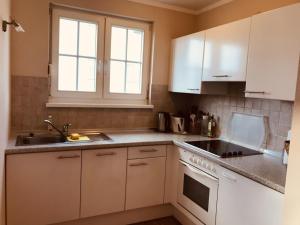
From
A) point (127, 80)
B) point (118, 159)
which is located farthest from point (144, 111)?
point (118, 159)

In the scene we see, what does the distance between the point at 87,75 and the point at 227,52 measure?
1461 millimetres

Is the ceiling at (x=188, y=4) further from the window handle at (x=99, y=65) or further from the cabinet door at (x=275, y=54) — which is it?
the cabinet door at (x=275, y=54)

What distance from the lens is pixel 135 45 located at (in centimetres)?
286

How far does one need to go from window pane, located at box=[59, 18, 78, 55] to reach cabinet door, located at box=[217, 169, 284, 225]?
75.4 inches

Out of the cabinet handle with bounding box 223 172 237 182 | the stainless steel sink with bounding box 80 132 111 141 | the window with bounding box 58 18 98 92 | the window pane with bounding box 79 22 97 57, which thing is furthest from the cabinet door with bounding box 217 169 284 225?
the window pane with bounding box 79 22 97 57

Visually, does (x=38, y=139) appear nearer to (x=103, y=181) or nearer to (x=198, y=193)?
(x=103, y=181)

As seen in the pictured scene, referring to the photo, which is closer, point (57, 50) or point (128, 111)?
point (57, 50)

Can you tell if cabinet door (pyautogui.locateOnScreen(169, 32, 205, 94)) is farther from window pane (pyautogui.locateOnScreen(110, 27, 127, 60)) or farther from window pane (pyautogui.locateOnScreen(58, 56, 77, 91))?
window pane (pyautogui.locateOnScreen(58, 56, 77, 91))

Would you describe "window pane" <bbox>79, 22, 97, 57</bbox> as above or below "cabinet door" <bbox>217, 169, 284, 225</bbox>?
above

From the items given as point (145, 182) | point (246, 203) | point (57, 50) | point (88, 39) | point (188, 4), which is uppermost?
point (188, 4)

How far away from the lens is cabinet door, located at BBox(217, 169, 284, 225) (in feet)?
4.79

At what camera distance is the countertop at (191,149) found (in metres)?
1.55

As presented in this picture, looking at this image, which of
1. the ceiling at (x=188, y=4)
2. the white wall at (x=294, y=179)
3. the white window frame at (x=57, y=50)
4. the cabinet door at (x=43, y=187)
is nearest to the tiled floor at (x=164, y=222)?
the cabinet door at (x=43, y=187)

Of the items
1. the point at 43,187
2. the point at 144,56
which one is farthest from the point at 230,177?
the point at 144,56
